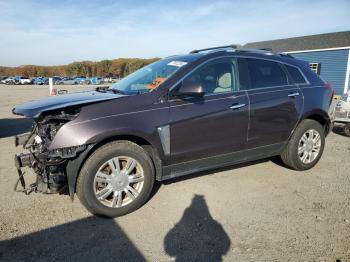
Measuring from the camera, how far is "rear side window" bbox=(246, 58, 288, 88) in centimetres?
450

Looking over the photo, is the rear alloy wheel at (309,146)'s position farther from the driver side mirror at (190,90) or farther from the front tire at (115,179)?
the front tire at (115,179)

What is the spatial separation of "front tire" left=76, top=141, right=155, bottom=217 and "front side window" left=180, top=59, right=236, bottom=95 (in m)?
1.23

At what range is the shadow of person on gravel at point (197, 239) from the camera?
2902 millimetres

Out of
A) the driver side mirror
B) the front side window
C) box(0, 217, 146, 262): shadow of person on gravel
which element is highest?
the front side window

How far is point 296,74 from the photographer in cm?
501

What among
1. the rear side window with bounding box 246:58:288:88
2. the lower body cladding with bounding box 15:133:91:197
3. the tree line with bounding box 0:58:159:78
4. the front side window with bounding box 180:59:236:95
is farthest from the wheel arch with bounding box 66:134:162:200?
the tree line with bounding box 0:58:159:78

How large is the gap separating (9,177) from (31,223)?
1728 mm

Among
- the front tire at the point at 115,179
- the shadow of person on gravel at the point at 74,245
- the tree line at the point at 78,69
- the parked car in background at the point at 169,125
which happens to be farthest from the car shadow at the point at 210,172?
the tree line at the point at 78,69

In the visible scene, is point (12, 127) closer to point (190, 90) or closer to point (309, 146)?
point (190, 90)

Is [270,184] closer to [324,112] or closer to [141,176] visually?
[324,112]

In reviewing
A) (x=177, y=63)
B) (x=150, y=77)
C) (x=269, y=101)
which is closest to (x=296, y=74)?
(x=269, y=101)

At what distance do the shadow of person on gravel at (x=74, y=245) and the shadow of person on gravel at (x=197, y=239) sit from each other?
0.38m

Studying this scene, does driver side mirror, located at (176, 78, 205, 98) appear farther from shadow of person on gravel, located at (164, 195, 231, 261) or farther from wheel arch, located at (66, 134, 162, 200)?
shadow of person on gravel, located at (164, 195, 231, 261)

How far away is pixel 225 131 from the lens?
13.7 ft
